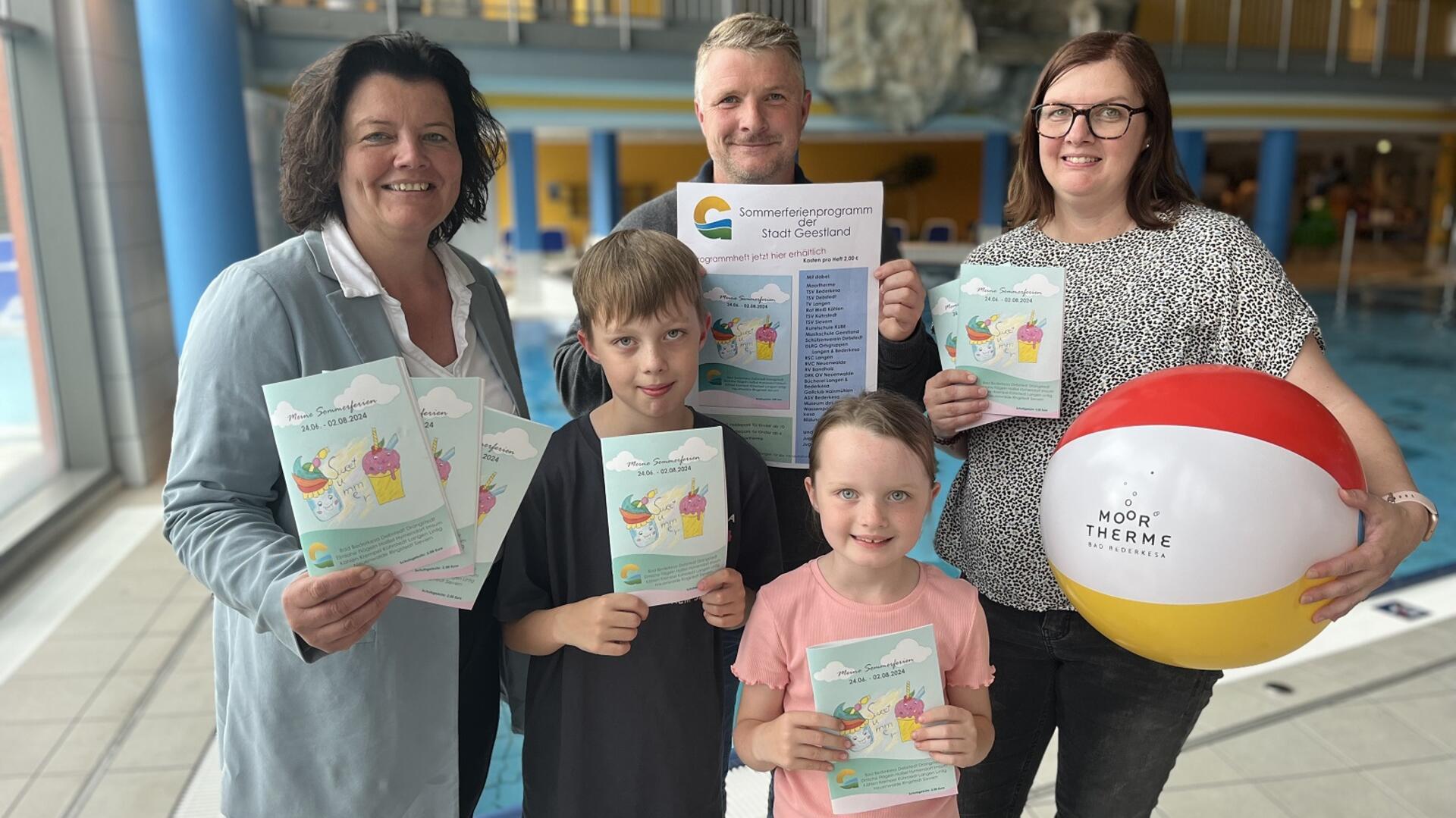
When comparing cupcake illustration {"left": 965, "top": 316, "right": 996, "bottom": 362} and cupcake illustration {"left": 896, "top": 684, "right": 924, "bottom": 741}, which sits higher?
cupcake illustration {"left": 965, "top": 316, "right": 996, "bottom": 362}

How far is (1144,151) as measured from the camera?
4.64 feet

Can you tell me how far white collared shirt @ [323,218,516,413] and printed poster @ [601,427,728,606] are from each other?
0.25 metres

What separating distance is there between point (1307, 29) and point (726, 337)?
1730 cm

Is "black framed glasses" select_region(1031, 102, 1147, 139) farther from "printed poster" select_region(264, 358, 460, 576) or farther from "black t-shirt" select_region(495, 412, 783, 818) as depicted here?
"printed poster" select_region(264, 358, 460, 576)

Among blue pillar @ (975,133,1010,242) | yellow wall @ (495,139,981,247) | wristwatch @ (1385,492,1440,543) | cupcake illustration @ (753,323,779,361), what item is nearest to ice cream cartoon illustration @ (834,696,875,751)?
cupcake illustration @ (753,323,779,361)

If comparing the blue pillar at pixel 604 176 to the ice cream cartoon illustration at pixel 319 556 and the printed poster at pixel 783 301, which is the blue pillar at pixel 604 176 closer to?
the printed poster at pixel 783 301

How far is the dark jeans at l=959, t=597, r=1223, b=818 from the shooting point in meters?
1.47

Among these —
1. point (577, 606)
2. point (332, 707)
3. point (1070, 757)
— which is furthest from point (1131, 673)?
point (332, 707)

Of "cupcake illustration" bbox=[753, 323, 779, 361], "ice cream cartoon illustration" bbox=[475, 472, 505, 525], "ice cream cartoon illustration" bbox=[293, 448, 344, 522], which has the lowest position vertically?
"ice cream cartoon illustration" bbox=[475, 472, 505, 525]

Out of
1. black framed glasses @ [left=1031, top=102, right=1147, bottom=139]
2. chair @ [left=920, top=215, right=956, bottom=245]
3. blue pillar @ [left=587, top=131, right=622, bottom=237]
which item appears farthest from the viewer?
chair @ [left=920, top=215, right=956, bottom=245]

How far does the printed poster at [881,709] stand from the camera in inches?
46.7

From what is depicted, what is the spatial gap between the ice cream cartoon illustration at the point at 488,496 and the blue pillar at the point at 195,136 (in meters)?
5.34

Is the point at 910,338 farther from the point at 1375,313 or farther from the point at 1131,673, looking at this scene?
the point at 1375,313

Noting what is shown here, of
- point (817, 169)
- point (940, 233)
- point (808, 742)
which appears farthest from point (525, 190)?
point (808, 742)
